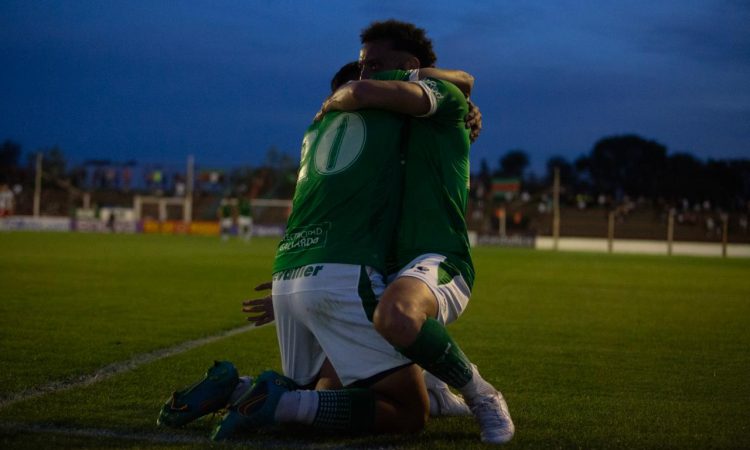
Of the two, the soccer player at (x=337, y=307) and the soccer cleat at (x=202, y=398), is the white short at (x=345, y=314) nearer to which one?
the soccer player at (x=337, y=307)

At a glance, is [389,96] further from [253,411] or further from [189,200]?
[189,200]

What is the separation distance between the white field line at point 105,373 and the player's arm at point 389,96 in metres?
2.50

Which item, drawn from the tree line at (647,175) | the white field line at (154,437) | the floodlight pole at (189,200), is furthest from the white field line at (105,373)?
the tree line at (647,175)

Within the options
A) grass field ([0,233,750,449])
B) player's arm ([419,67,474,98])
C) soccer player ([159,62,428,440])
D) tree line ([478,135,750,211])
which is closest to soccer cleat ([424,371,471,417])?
grass field ([0,233,750,449])

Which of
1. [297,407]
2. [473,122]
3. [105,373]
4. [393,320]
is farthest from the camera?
[105,373]

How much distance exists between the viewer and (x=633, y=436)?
418 centimetres

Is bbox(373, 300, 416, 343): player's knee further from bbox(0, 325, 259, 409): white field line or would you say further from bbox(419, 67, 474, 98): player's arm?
bbox(0, 325, 259, 409): white field line

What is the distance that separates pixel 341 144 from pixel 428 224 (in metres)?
0.58

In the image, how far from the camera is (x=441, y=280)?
3947 millimetres

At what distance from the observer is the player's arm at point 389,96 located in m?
3.89

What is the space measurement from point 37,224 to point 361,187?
51314 mm

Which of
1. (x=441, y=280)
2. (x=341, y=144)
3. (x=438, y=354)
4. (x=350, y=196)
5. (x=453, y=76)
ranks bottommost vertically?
(x=438, y=354)

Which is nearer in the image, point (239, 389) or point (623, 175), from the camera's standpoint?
point (239, 389)

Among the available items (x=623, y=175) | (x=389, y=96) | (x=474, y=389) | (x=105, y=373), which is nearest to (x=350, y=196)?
(x=389, y=96)
